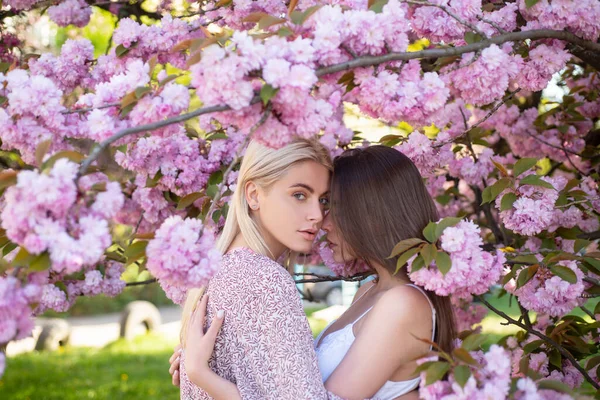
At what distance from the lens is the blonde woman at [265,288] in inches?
84.5

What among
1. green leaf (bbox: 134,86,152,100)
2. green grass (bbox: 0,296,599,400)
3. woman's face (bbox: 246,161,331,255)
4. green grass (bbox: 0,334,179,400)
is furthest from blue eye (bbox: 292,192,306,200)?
green grass (bbox: 0,334,179,400)

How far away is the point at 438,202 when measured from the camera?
13.9 feet

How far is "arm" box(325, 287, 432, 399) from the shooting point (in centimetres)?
222

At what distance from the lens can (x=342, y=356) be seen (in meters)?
2.38

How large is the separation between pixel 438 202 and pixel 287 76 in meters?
2.81

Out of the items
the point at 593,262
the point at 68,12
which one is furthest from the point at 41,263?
the point at 68,12

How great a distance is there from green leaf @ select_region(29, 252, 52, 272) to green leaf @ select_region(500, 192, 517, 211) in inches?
65.7

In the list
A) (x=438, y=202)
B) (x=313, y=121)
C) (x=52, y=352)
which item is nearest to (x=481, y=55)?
(x=313, y=121)

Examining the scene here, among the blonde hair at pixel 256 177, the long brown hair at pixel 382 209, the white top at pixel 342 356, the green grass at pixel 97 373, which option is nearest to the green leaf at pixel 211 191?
the blonde hair at pixel 256 177

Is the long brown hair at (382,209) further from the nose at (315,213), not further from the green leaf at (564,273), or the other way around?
the green leaf at (564,273)

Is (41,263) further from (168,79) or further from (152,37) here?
(152,37)

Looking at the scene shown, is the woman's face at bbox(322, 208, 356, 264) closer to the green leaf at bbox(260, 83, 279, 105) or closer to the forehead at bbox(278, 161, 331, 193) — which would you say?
the forehead at bbox(278, 161, 331, 193)

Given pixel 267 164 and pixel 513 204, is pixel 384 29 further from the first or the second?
pixel 513 204

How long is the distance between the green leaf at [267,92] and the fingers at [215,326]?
937mm
